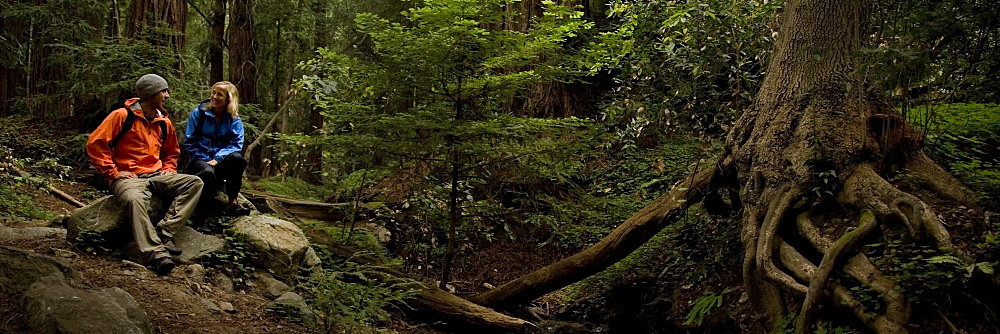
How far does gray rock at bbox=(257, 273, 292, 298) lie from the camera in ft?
21.0

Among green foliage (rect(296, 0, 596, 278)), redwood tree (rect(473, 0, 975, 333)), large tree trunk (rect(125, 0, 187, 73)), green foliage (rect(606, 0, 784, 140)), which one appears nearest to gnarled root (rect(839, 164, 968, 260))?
redwood tree (rect(473, 0, 975, 333))

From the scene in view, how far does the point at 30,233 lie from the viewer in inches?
243

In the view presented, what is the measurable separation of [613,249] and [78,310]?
5026mm

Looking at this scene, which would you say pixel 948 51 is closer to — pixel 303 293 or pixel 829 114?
pixel 829 114

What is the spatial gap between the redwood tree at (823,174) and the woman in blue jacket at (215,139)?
5.10m

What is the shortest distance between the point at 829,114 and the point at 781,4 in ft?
7.82

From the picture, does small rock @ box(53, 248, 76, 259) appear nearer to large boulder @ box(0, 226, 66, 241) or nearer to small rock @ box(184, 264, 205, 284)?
large boulder @ box(0, 226, 66, 241)

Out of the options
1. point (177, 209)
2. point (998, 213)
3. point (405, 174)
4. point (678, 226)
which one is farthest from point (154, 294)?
point (998, 213)

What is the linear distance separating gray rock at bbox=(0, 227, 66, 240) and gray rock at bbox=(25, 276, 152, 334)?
2.19 meters

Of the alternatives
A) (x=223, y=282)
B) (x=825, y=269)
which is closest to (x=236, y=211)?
(x=223, y=282)

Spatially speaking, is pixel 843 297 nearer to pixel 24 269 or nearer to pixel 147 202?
pixel 24 269

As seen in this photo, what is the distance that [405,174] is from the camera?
802 cm

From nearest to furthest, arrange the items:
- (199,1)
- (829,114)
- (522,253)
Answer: (829,114) → (522,253) → (199,1)

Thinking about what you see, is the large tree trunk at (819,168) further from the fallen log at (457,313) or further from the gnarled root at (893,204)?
the fallen log at (457,313)
